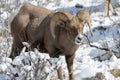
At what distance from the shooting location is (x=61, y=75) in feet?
27.8

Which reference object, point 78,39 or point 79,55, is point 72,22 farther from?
point 79,55

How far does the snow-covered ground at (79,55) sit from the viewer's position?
262 inches

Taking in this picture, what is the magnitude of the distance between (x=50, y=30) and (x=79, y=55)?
1962 millimetres

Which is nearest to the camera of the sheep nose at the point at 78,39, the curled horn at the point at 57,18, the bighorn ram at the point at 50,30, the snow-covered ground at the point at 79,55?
the snow-covered ground at the point at 79,55

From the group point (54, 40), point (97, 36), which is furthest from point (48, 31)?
point (97, 36)

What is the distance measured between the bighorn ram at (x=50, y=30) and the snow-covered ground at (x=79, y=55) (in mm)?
379

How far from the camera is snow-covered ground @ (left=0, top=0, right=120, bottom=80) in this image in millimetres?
6660

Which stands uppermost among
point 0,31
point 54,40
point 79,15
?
point 79,15

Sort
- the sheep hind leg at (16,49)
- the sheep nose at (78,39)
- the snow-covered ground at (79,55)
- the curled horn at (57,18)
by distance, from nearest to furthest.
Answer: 1. the snow-covered ground at (79,55)
2. the sheep nose at (78,39)
3. the curled horn at (57,18)
4. the sheep hind leg at (16,49)

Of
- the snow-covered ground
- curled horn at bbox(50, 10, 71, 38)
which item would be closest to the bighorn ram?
curled horn at bbox(50, 10, 71, 38)

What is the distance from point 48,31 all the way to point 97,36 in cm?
309

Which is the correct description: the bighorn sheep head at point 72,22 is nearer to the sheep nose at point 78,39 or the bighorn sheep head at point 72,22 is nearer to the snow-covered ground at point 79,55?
the sheep nose at point 78,39

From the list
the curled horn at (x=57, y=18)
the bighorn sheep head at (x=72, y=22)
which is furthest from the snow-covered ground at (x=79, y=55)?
the curled horn at (x=57, y=18)

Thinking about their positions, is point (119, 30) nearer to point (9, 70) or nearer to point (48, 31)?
point (48, 31)
